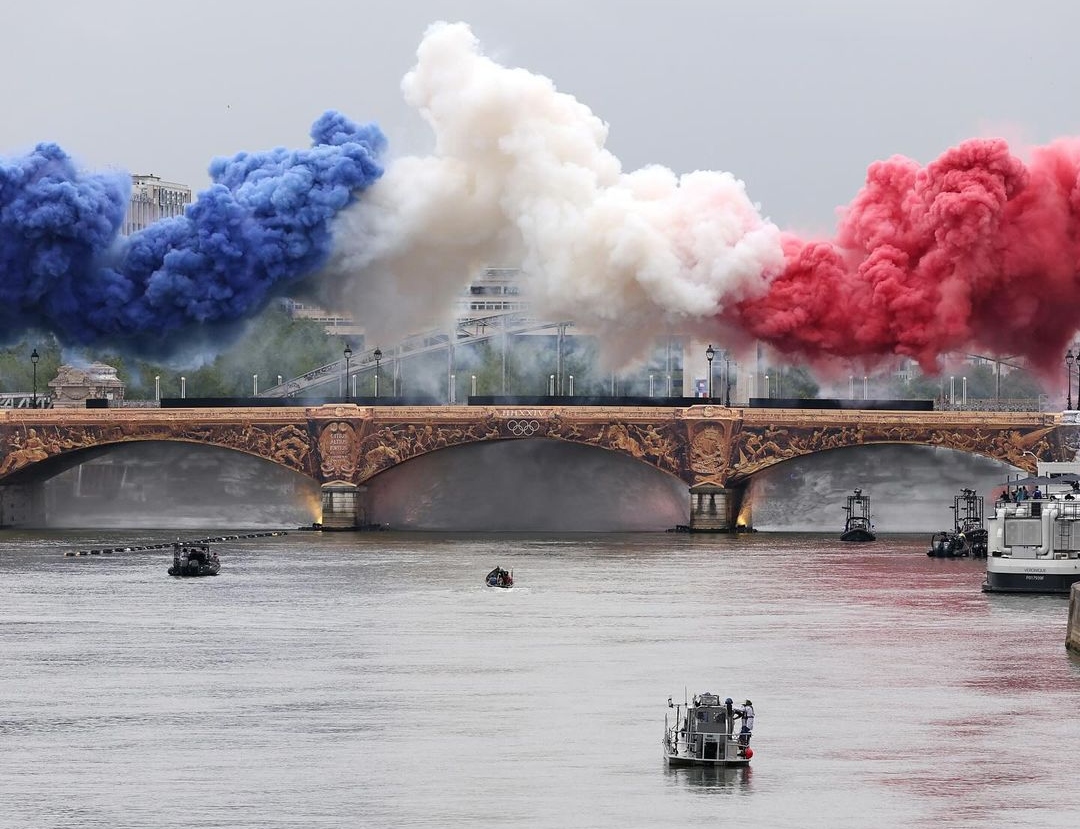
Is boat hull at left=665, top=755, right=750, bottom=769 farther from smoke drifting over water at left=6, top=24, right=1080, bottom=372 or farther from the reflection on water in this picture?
smoke drifting over water at left=6, top=24, right=1080, bottom=372

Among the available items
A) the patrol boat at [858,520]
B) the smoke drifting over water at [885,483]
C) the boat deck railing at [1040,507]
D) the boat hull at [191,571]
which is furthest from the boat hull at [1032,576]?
the smoke drifting over water at [885,483]

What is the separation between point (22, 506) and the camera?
173250 millimetres

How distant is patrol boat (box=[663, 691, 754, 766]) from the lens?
203 ft

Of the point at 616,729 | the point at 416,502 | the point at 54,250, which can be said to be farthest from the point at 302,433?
the point at 616,729

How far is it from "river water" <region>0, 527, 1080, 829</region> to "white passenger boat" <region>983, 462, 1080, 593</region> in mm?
2821

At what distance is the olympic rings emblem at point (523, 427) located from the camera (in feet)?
515

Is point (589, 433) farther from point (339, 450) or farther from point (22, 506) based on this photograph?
point (22, 506)

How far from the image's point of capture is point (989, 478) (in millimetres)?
160750

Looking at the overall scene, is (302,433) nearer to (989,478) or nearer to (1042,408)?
(989,478)

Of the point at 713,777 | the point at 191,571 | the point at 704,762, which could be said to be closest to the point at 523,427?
the point at 191,571

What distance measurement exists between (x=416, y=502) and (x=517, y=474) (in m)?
7.22

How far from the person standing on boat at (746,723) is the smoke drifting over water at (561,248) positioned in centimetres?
6532

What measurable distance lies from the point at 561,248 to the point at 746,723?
73750 millimetres

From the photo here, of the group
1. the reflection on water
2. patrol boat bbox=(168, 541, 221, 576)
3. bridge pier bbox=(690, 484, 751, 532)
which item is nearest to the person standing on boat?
the reflection on water
